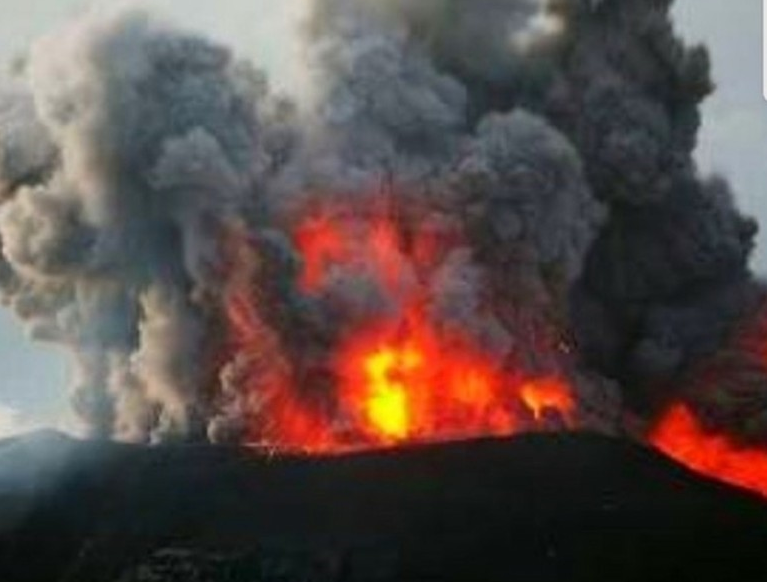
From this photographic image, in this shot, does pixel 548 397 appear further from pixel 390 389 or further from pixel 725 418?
pixel 725 418

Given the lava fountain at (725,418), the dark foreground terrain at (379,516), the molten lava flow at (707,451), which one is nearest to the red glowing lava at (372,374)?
the dark foreground terrain at (379,516)

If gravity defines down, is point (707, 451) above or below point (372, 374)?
below

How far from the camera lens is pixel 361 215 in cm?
5941

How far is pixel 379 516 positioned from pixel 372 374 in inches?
317

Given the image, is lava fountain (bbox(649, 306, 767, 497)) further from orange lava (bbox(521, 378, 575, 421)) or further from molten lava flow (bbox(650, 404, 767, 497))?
orange lava (bbox(521, 378, 575, 421))

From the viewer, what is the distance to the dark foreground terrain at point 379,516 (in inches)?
1885

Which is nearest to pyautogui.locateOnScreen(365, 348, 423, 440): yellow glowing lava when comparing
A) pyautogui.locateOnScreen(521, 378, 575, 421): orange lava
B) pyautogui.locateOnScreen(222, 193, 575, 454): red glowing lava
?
pyautogui.locateOnScreen(222, 193, 575, 454): red glowing lava

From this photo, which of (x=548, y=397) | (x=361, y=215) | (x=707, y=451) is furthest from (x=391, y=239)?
(x=707, y=451)

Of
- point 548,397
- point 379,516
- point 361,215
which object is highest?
point 361,215

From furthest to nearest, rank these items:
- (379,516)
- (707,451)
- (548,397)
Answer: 1. (707,451)
2. (548,397)
3. (379,516)

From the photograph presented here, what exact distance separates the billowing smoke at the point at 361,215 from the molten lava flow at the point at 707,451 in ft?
3.92

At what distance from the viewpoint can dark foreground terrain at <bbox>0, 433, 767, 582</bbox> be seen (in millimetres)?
47875

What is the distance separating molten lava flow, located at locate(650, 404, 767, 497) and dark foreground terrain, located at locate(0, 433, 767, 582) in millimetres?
7491

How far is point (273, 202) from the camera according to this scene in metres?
58.5
